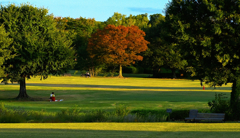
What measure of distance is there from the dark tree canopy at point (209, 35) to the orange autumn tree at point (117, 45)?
6387 centimetres

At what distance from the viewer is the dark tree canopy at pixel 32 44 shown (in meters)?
35.8

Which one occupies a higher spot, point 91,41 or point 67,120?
point 91,41

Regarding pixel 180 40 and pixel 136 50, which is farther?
pixel 136 50

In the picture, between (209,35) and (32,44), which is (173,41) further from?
(32,44)

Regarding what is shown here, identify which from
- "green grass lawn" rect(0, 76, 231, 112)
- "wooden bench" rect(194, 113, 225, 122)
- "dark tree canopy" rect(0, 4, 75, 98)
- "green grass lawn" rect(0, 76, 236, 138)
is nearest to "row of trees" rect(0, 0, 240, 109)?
"dark tree canopy" rect(0, 4, 75, 98)

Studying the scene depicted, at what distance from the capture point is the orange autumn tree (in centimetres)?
8562

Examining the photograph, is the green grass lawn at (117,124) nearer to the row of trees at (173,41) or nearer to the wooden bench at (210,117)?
the wooden bench at (210,117)

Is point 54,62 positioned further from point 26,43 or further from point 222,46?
point 222,46

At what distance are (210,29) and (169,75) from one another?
75.2 metres

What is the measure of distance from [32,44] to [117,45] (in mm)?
51571

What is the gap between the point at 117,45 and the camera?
283ft

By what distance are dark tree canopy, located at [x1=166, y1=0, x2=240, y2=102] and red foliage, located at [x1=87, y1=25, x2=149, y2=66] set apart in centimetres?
6386

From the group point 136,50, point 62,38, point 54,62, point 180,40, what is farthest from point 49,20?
point 136,50

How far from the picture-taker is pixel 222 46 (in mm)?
19406
